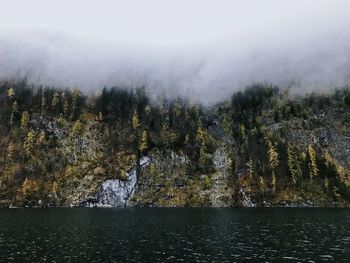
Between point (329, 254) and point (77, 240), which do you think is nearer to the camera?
point (329, 254)

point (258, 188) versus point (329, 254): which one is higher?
point (258, 188)

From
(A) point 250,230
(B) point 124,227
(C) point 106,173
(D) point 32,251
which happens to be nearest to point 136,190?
(C) point 106,173

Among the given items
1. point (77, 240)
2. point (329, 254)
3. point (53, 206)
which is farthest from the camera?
point (53, 206)

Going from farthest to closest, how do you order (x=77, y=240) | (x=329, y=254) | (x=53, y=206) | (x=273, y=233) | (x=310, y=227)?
(x=53, y=206) → (x=310, y=227) → (x=273, y=233) → (x=77, y=240) → (x=329, y=254)

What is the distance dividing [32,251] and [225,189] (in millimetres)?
144078

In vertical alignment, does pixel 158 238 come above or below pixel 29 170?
below

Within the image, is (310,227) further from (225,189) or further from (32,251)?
(225,189)

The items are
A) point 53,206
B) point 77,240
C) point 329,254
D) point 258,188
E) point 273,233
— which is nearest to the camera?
point 329,254

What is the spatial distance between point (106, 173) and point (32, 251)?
139m

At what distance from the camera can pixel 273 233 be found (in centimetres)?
8019

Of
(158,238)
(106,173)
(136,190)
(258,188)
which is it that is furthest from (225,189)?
(158,238)

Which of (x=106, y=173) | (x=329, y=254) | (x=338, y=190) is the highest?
(x=106, y=173)

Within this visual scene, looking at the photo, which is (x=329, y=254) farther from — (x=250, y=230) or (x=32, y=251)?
(x=32, y=251)

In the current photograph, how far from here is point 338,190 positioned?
606ft
